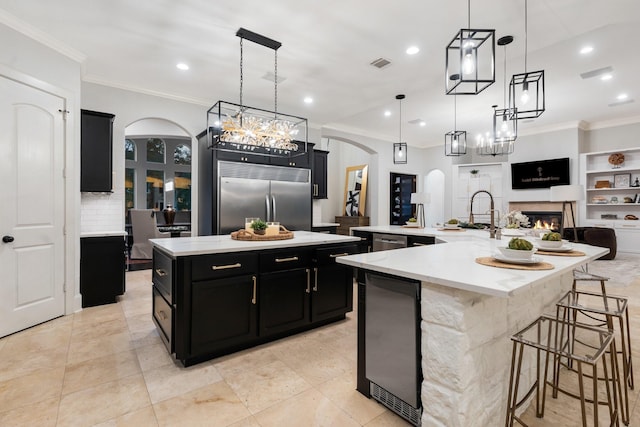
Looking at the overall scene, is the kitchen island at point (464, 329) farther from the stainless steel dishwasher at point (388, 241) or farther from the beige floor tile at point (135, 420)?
the stainless steel dishwasher at point (388, 241)

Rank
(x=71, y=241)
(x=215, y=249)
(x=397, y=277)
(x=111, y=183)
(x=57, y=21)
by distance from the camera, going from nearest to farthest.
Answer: (x=397, y=277)
(x=215, y=249)
(x=57, y=21)
(x=71, y=241)
(x=111, y=183)

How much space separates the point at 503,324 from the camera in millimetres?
1765

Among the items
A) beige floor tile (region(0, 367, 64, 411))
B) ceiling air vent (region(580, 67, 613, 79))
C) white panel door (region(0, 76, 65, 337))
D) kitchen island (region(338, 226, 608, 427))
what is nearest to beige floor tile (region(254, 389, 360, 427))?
kitchen island (region(338, 226, 608, 427))

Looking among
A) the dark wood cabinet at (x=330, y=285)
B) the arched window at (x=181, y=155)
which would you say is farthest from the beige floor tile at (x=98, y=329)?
the arched window at (x=181, y=155)

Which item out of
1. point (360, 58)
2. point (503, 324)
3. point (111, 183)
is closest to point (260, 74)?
point (360, 58)

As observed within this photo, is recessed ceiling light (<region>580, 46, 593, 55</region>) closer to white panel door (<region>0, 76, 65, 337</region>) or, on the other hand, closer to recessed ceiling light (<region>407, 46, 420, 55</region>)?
recessed ceiling light (<region>407, 46, 420, 55</region>)

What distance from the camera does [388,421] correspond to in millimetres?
1784

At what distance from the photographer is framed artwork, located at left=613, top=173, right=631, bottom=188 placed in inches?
283

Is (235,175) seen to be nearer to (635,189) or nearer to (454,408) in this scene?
(454,408)

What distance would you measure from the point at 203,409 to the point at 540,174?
8837 mm

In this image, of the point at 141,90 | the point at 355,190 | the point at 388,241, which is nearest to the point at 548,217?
the point at 355,190

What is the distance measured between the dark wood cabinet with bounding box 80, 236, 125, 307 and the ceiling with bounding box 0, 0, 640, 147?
2.17 m

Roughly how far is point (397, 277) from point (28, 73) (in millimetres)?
3960

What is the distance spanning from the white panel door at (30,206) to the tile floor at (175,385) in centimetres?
32
